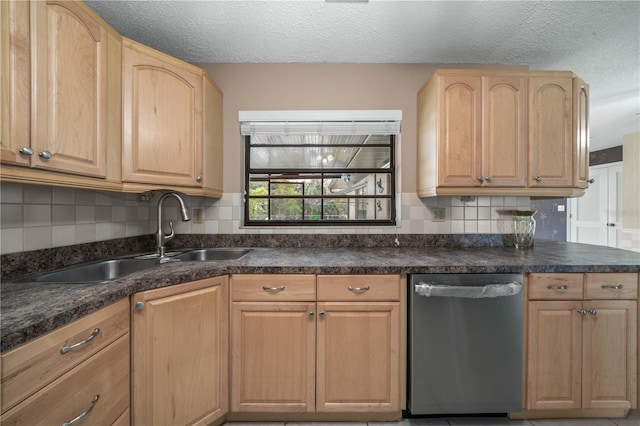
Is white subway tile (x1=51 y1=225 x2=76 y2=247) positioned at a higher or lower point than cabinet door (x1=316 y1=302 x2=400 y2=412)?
higher

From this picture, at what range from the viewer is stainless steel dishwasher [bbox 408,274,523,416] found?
1.34 meters

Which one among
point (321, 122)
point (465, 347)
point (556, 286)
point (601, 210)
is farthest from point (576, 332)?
point (601, 210)

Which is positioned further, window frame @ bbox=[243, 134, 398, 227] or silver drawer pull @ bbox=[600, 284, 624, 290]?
window frame @ bbox=[243, 134, 398, 227]

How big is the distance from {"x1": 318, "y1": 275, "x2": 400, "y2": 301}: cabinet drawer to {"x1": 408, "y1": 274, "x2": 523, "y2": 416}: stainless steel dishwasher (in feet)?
0.41

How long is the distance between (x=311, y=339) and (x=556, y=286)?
139cm

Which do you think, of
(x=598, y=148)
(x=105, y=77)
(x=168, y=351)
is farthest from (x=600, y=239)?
(x=105, y=77)

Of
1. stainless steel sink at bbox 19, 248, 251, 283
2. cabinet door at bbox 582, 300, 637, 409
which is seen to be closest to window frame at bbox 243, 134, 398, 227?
stainless steel sink at bbox 19, 248, 251, 283

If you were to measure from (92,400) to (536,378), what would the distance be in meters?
2.11

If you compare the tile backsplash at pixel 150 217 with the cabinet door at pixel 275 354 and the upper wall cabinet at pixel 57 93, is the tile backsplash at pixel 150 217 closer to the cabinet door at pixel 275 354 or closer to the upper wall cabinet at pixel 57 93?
the upper wall cabinet at pixel 57 93

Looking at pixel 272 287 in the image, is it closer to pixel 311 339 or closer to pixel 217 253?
pixel 311 339

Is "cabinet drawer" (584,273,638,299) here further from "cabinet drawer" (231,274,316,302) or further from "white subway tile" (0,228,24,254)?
"white subway tile" (0,228,24,254)

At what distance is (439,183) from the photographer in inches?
65.9

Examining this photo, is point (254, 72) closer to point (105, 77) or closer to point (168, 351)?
point (105, 77)

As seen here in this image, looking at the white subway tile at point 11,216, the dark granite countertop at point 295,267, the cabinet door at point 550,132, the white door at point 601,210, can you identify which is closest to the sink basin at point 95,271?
the dark granite countertop at point 295,267
